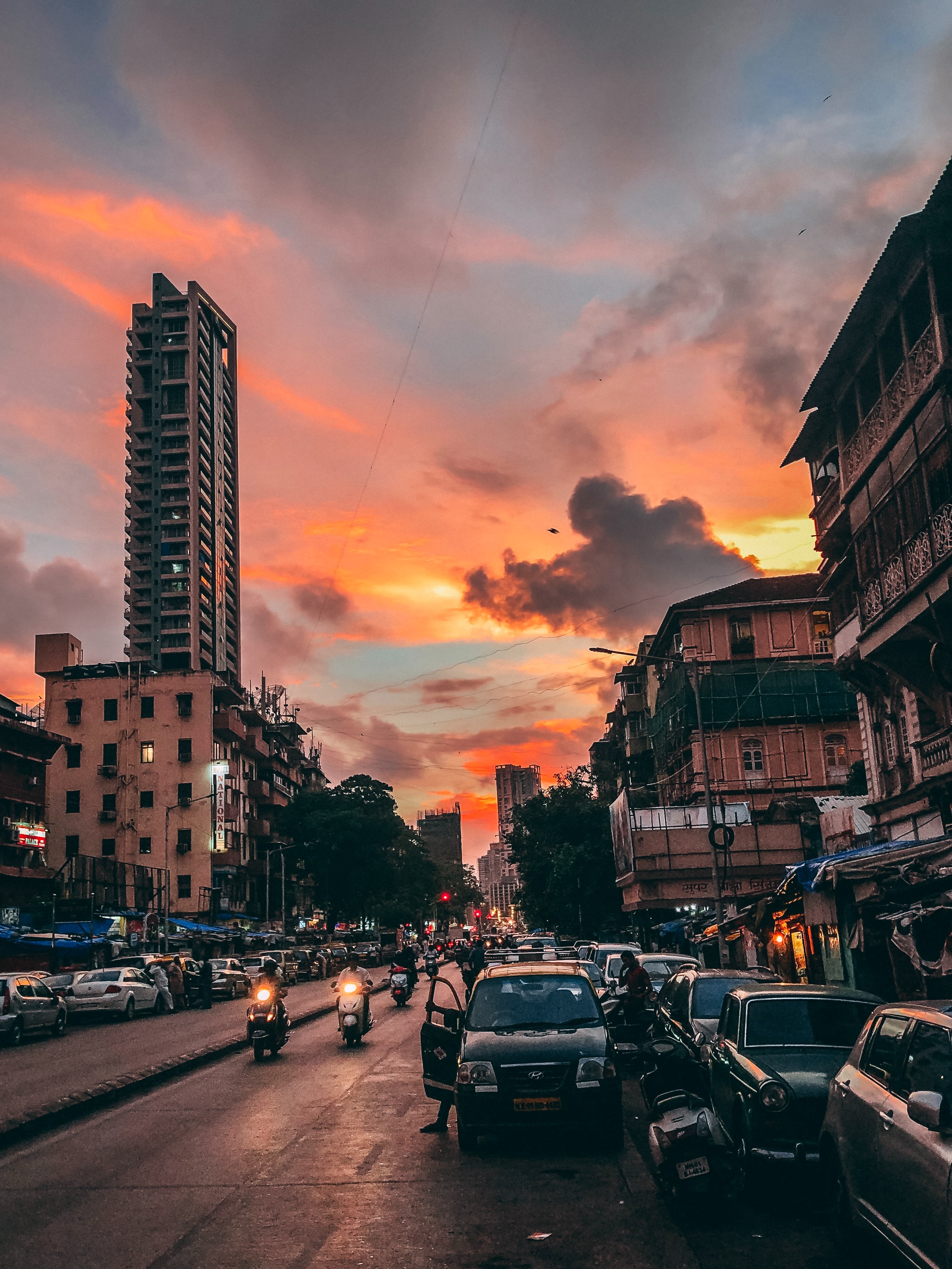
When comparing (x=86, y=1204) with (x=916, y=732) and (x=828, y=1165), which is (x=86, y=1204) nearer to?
(x=828, y=1165)

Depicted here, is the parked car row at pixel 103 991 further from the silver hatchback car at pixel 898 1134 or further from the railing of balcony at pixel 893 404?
the silver hatchback car at pixel 898 1134

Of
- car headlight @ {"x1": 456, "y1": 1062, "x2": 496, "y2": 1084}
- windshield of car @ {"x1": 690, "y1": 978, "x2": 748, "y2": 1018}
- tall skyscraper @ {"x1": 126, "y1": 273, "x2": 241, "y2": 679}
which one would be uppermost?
tall skyscraper @ {"x1": 126, "y1": 273, "x2": 241, "y2": 679}

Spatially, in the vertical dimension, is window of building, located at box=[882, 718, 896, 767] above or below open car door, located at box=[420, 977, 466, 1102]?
above

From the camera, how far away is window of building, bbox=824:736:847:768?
58469mm

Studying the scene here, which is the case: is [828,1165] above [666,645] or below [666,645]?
below

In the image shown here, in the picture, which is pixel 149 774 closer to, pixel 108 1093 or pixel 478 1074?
pixel 108 1093

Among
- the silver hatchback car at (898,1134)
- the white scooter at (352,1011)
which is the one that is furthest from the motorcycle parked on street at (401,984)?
the silver hatchback car at (898,1134)

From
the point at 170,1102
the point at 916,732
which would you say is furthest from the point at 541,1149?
the point at 916,732

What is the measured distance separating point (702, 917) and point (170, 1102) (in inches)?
1235

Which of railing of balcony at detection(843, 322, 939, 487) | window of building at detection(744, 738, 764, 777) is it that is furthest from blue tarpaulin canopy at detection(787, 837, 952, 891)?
window of building at detection(744, 738, 764, 777)

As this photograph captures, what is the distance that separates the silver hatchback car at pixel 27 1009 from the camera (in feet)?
86.0

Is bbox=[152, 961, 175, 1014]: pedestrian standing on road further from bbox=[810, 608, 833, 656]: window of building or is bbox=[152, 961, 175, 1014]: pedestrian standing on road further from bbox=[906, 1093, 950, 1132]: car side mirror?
bbox=[810, 608, 833, 656]: window of building

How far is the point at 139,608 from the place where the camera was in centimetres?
13012

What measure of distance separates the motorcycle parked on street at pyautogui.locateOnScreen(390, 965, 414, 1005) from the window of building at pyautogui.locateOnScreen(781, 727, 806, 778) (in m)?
29.5
